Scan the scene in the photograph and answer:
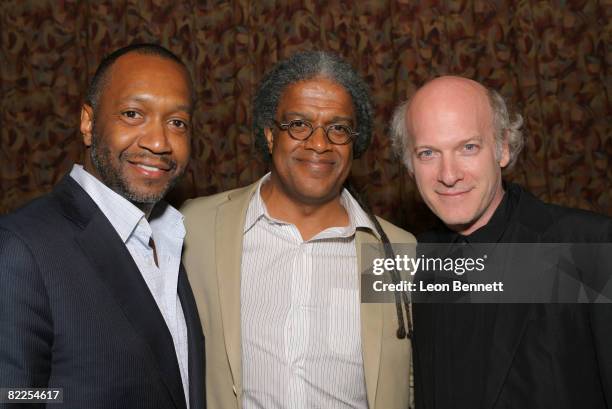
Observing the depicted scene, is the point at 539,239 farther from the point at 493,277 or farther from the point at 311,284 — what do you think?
the point at 311,284

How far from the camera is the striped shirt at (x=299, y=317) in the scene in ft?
5.67

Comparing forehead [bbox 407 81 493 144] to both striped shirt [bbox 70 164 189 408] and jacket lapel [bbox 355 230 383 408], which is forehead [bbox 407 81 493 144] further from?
striped shirt [bbox 70 164 189 408]

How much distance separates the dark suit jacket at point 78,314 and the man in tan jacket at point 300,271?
0.40m

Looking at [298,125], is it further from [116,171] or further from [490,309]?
[490,309]

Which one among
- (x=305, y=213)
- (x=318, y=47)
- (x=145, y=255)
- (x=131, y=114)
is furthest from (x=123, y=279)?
(x=318, y=47)

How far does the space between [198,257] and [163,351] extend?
554 mm

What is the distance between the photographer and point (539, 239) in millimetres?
1639

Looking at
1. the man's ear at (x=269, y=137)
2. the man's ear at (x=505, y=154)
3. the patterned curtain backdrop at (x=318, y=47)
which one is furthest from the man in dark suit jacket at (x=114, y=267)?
the patterned curtain backdrop at (x=318, y=47)

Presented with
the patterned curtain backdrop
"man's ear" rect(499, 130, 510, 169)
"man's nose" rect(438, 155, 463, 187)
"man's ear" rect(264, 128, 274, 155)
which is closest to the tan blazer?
"man's ear" rect(264, 128, 274, 155)

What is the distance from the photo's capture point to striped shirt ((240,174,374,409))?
1.73 m

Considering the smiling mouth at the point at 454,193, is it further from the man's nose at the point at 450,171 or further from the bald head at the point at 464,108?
the bald head at the point at 464,108

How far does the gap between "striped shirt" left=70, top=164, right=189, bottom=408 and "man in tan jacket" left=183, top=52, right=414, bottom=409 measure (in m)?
0.23

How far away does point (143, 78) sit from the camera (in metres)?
1.50

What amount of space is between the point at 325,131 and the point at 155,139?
0.63 metres
